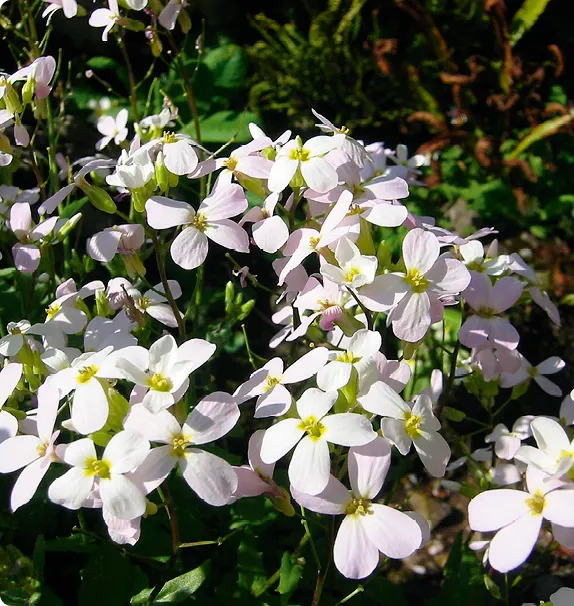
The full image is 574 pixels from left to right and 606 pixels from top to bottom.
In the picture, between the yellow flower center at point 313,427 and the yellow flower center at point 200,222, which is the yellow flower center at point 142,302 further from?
the yellow flower center at point 313,427

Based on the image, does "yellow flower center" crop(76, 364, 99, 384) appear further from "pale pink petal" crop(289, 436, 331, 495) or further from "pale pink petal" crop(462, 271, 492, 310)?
"pale pink petal" crop(462, 271, 492, 310)

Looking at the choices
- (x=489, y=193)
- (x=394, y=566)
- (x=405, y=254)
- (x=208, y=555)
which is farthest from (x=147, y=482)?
(x=489, y=193)

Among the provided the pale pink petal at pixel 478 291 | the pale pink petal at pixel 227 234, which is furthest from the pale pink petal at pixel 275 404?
the pale pink petal at pixel 478 291

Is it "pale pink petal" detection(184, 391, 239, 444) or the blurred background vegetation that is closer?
"pale pink petal" detection(184, 391, 239, 444)

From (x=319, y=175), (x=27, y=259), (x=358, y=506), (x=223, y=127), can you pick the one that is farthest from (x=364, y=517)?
(x=223, y=127)

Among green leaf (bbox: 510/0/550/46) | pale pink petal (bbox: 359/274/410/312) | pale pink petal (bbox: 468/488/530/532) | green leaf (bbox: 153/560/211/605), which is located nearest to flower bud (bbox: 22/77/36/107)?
pale pink petal (bbox: 359/274/410/312)

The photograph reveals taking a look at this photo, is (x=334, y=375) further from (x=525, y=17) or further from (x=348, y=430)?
(x=525, y=17)

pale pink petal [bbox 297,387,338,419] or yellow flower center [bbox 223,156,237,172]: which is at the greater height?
yellow flower center [bbox 223,156,237,172]
